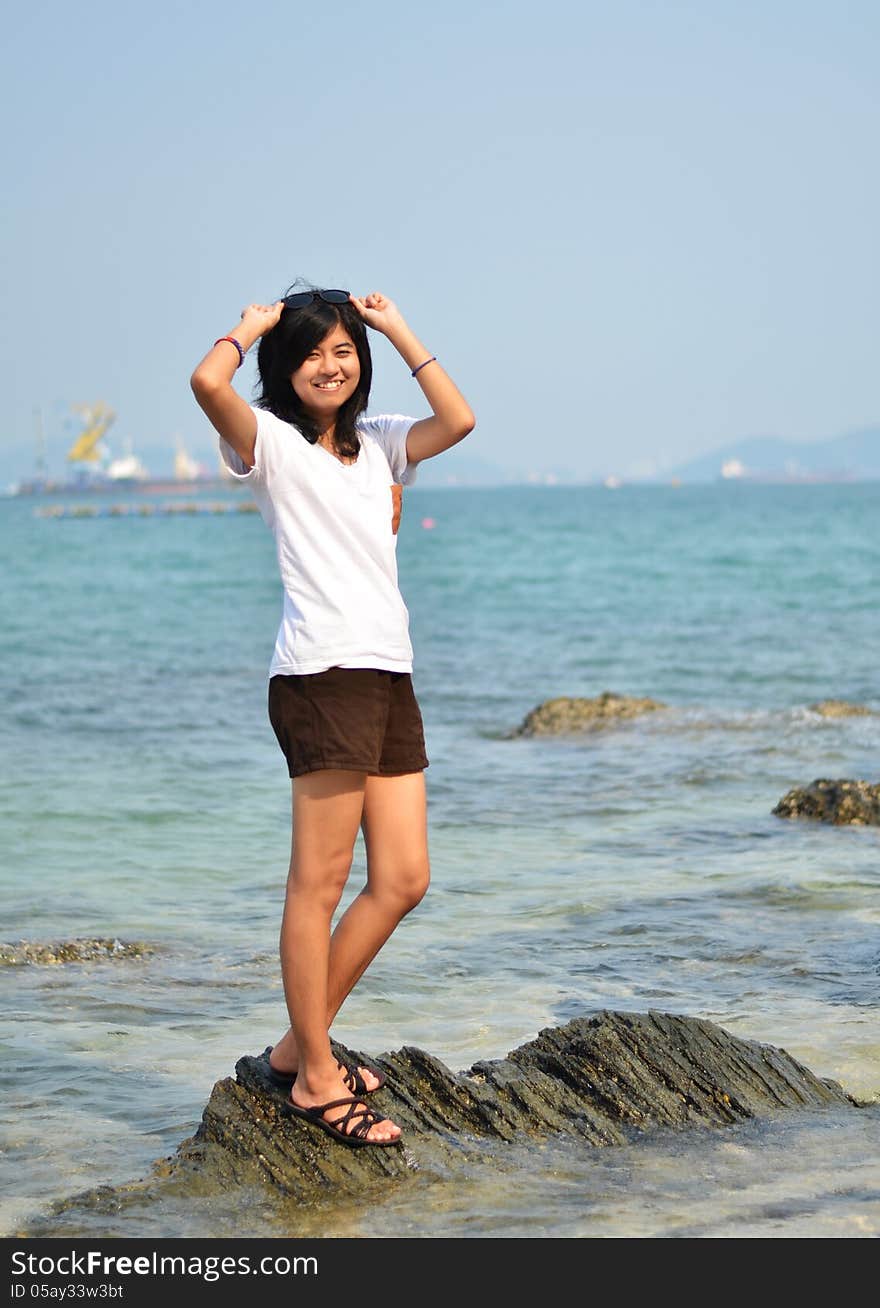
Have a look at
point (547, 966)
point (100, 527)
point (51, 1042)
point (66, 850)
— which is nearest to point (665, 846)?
point (547, 966)

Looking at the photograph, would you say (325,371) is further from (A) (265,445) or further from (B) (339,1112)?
(B) (339,1112)

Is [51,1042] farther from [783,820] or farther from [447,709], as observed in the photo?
[447,709]

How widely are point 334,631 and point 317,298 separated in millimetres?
885

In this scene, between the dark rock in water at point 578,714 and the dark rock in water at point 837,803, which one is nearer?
the dark rock in water at point 837,803

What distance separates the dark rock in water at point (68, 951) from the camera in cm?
674

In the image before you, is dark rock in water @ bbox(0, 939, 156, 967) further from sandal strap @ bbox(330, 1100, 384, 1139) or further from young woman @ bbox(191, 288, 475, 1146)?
sandal strap @ bbox(330, 1100, 384, 1139)

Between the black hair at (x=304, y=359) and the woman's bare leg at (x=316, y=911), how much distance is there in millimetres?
888

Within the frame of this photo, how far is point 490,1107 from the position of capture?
434 cm

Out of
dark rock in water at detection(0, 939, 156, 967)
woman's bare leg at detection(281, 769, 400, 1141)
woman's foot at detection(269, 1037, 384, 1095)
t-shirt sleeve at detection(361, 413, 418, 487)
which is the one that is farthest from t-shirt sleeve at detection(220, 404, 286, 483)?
dark rock in water at detection(0, 939, 156, 967)

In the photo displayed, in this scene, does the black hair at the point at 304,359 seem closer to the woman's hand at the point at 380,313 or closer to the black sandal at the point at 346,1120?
the woman's hand at the point at 380,313

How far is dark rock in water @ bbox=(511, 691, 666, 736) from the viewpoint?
567 inches

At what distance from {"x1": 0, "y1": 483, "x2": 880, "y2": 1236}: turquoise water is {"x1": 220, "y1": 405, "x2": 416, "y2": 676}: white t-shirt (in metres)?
1.38

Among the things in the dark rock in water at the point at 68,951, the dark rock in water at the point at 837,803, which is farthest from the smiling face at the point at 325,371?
the dark rock in water at the point at 837,803

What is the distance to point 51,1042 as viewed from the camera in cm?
561
